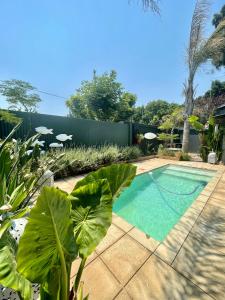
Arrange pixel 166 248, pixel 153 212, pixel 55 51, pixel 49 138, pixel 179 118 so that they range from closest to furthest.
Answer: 1. pixel 166 248
2. pixel 153 212
3. pixel 49 138
4. pixel 55 51
5. pixel 179 118

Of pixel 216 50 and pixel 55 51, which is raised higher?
pixel 55 51

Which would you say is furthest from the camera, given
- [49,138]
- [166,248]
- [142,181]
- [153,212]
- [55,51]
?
[55,51]

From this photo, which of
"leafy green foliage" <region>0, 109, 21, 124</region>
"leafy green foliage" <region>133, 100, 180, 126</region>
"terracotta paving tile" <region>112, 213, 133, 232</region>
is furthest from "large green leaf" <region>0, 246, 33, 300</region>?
"leafy green foliage" <region>133, 100, 180, 126</region>

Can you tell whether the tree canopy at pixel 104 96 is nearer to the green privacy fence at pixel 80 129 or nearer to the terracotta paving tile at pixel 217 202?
the green privacy fence at pixel 80 129

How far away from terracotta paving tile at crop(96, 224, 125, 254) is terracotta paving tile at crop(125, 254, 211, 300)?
540 mm

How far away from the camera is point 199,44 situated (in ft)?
27.4

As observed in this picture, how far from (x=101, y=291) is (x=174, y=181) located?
17.8ft

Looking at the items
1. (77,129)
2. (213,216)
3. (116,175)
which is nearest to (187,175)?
(213,216)

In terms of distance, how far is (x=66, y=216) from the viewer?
1.99ft

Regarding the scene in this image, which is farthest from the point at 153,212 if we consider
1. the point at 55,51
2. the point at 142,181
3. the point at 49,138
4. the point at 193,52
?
the point at 55,51

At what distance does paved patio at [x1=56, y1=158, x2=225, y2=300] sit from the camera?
138cm

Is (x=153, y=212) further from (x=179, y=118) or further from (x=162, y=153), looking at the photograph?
(x=179, y=118)

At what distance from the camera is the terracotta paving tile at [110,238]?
193cm

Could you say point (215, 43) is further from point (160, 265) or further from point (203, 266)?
point (160, 265)
